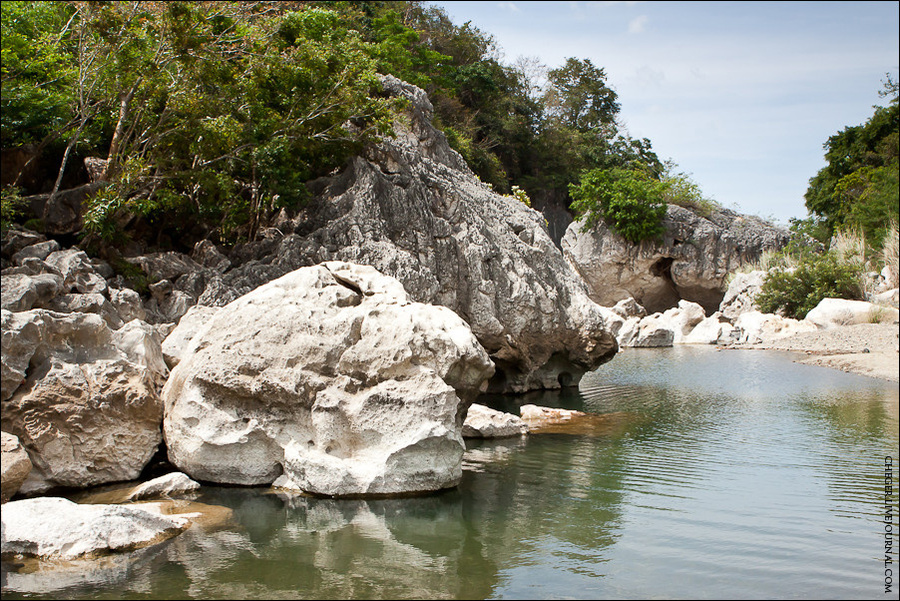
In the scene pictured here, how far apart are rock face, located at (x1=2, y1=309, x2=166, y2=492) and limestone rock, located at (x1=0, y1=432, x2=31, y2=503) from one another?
79 centimetres

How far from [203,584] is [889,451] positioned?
34.0ft

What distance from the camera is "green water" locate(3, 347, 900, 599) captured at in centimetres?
611

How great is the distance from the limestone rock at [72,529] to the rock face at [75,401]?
1.61 meters

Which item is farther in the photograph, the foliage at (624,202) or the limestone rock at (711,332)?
the foliage at (624,202)

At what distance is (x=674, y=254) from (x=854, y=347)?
59.3ft

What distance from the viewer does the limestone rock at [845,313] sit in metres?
27.6

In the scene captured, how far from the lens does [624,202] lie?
4094cm

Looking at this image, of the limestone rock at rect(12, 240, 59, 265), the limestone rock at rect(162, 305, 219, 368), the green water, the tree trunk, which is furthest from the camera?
the tree trunk

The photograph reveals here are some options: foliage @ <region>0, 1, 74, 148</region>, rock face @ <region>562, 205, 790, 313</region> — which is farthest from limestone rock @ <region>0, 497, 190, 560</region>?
rock face @ <region>562, 205, 790, 313</region>

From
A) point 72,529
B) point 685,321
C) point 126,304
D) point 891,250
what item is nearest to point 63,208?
point 126,304

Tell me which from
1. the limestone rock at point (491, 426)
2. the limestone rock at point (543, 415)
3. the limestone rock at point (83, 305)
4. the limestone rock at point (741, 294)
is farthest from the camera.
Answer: the limestone rock at point (741, 294)

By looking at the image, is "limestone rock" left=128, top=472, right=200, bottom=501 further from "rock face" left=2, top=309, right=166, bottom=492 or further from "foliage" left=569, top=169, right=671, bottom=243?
"foliage" left=569, top=169, right=671, bottom=243

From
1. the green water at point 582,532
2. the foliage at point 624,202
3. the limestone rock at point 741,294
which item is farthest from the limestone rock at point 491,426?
the foliage at point 624,202

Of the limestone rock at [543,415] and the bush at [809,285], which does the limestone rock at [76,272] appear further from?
the bush at [809,285]
